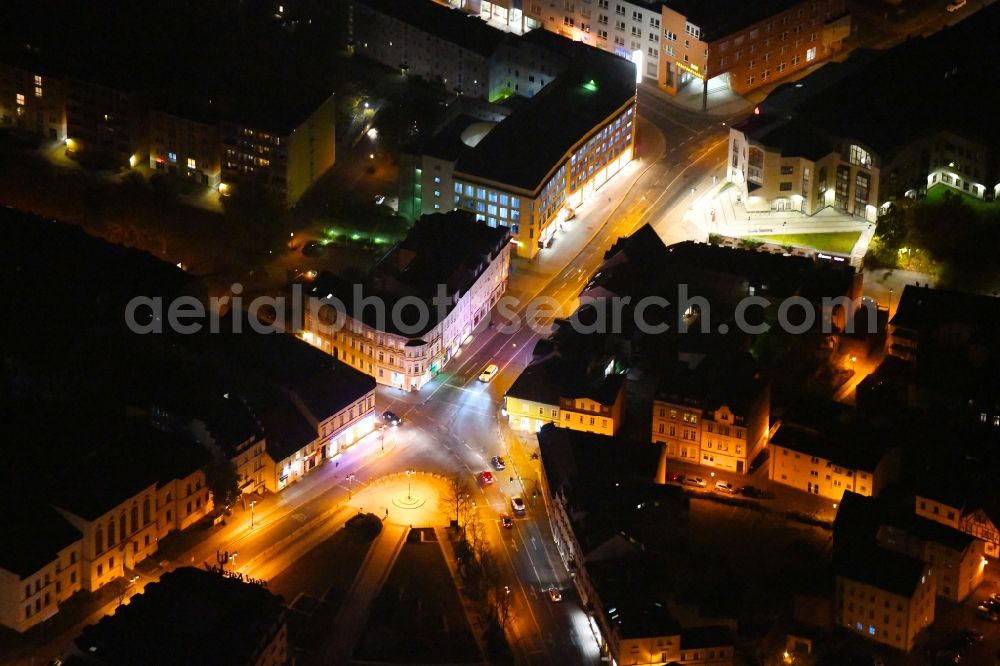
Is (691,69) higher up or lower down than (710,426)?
higher up

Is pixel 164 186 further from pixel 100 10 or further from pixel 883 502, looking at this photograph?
pixel 883 502

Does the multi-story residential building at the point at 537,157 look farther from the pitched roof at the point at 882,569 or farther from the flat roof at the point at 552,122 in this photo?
the pitched roof at the point at 882,569

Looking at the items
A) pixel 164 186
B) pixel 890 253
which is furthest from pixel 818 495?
pixel 164 186

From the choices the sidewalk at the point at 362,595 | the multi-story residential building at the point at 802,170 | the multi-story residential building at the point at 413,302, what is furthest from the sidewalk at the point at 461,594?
the multi-story residential building at the point at 802,170

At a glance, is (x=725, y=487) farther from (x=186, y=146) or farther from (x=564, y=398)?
(x=186, y=146)

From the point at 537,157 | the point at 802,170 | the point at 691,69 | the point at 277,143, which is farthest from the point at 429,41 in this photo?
the point at 802,170

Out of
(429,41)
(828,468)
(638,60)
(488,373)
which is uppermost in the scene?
(429,41)
